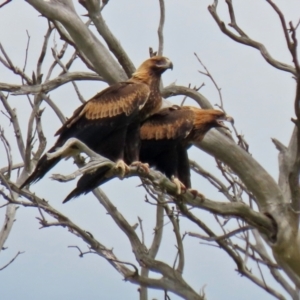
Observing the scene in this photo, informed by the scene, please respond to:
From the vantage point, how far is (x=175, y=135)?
787 centimetres

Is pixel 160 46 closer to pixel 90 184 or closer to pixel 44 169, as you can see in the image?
pixel 90 184

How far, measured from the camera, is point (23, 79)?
852 cm

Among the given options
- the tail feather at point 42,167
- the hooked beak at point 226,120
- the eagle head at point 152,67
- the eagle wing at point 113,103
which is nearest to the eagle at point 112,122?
the eagle wing at point 113,103

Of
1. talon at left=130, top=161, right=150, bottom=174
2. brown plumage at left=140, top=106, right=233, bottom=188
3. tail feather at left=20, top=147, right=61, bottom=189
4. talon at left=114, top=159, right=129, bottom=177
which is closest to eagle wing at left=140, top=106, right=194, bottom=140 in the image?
brown plumage at left=140, top=106, right=233, bottom=188

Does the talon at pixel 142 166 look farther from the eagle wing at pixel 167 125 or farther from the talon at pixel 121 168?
the eagle wing at pixel 167 125

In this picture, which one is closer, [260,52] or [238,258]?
[260,52]

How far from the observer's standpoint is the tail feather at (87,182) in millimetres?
7463

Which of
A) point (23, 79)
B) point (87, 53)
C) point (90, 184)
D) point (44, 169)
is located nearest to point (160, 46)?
point (87, 53)

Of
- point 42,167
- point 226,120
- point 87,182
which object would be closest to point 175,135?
point 226,120

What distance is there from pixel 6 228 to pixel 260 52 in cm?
319

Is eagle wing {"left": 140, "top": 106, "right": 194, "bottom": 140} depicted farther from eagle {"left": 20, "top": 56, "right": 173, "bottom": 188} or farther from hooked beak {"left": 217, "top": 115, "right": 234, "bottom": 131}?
hooked beak {"left": 217, "top": 115, "right": 234, "bottom": 131}

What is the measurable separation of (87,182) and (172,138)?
3.09ft

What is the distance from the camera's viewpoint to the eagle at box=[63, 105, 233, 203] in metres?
7.82

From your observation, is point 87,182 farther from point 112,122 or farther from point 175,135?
point 175,135
